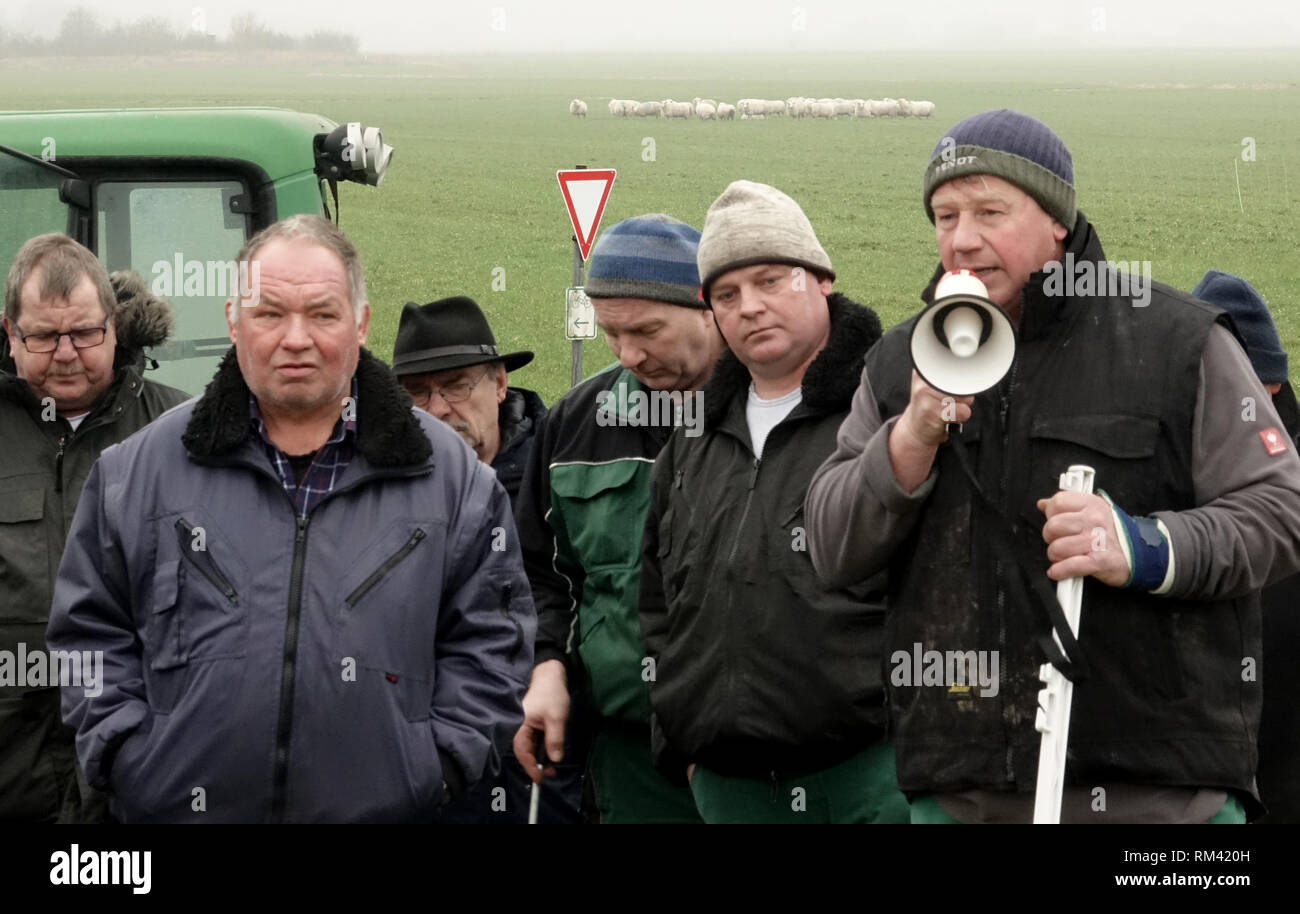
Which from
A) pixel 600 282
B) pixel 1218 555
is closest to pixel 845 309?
pixel 600 282

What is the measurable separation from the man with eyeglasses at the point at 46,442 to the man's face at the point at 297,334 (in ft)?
3.77

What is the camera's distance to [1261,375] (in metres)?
4.45

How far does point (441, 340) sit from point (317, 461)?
1.86 meters

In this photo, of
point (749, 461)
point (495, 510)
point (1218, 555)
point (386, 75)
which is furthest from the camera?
point (386, 75)

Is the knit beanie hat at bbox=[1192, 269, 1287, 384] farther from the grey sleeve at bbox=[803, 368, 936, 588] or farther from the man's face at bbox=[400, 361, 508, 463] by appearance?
the man's face at bbox=[400, 361, 508, 463]

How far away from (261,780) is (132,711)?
30 centimetres

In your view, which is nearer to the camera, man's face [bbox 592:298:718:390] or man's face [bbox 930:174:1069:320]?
man's face [bbox 930:174:1069:320]

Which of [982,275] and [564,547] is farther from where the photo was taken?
[564,547]

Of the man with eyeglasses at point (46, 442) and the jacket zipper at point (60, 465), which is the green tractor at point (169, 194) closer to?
the man with eyeglasses at point (46, 442)

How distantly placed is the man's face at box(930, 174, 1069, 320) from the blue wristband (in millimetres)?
540


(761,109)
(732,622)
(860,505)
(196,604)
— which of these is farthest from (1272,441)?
(761,109)

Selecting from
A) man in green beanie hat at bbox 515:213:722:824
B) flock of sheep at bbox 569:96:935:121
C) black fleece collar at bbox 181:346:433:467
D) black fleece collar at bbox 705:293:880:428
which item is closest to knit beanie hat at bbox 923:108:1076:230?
black fleece collar at bbox 705:293:880:428

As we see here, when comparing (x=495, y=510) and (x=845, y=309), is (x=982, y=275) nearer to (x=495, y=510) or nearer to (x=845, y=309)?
(x=845, y=309)

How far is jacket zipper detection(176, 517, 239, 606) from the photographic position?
3.32 m
